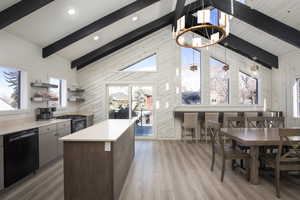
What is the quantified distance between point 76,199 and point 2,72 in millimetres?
3001

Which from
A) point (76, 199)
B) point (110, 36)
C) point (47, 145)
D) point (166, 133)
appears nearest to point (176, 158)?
point (166, 133)

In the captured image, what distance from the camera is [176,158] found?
414 cm

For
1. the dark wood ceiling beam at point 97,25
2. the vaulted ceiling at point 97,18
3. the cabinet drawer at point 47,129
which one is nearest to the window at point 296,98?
the vaulted ceiling at point 97,18

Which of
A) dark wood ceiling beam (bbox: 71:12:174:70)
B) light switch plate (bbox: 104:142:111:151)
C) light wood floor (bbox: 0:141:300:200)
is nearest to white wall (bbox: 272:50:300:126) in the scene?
light wood floor (bbox: 0:141:300:200)

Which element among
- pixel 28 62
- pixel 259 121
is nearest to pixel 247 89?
pixel 259 121

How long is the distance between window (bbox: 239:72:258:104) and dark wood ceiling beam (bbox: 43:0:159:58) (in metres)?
4.51

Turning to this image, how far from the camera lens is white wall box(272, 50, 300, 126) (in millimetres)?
5176

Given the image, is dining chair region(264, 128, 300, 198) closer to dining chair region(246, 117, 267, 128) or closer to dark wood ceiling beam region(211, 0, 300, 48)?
dining chair region(246, 117, 267, 128)

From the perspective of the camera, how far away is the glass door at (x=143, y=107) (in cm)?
634

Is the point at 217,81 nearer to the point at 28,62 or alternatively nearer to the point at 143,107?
the point at 143,107

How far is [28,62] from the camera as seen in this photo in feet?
12.7

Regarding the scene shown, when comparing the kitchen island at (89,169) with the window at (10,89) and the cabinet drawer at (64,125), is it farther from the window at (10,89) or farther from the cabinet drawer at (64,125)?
the window at (10,89)

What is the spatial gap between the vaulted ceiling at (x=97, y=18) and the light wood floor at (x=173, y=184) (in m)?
2.98

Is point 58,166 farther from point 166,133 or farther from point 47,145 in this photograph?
point 166,133
